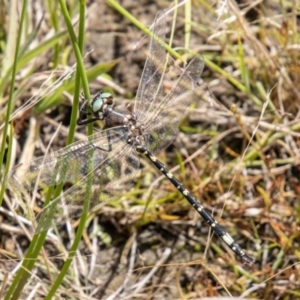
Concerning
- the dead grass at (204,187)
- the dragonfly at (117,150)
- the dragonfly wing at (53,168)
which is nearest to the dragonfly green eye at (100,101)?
the dragonfly at (117,150)

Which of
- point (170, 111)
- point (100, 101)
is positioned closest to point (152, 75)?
point (170, 111)

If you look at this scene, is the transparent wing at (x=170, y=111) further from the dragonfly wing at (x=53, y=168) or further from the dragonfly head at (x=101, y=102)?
the dragonfly wing at (x=53, y=168)

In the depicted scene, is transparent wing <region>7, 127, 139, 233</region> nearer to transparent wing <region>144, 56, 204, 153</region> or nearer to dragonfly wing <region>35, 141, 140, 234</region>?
dragonfly wing <region>35, 141, 140, 234</region>

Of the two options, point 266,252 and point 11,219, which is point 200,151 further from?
point 11,219

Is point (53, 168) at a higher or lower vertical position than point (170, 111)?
higher

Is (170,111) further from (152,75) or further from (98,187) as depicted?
(98,187)

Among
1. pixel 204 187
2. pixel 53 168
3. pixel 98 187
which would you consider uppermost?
pixel 53 168
